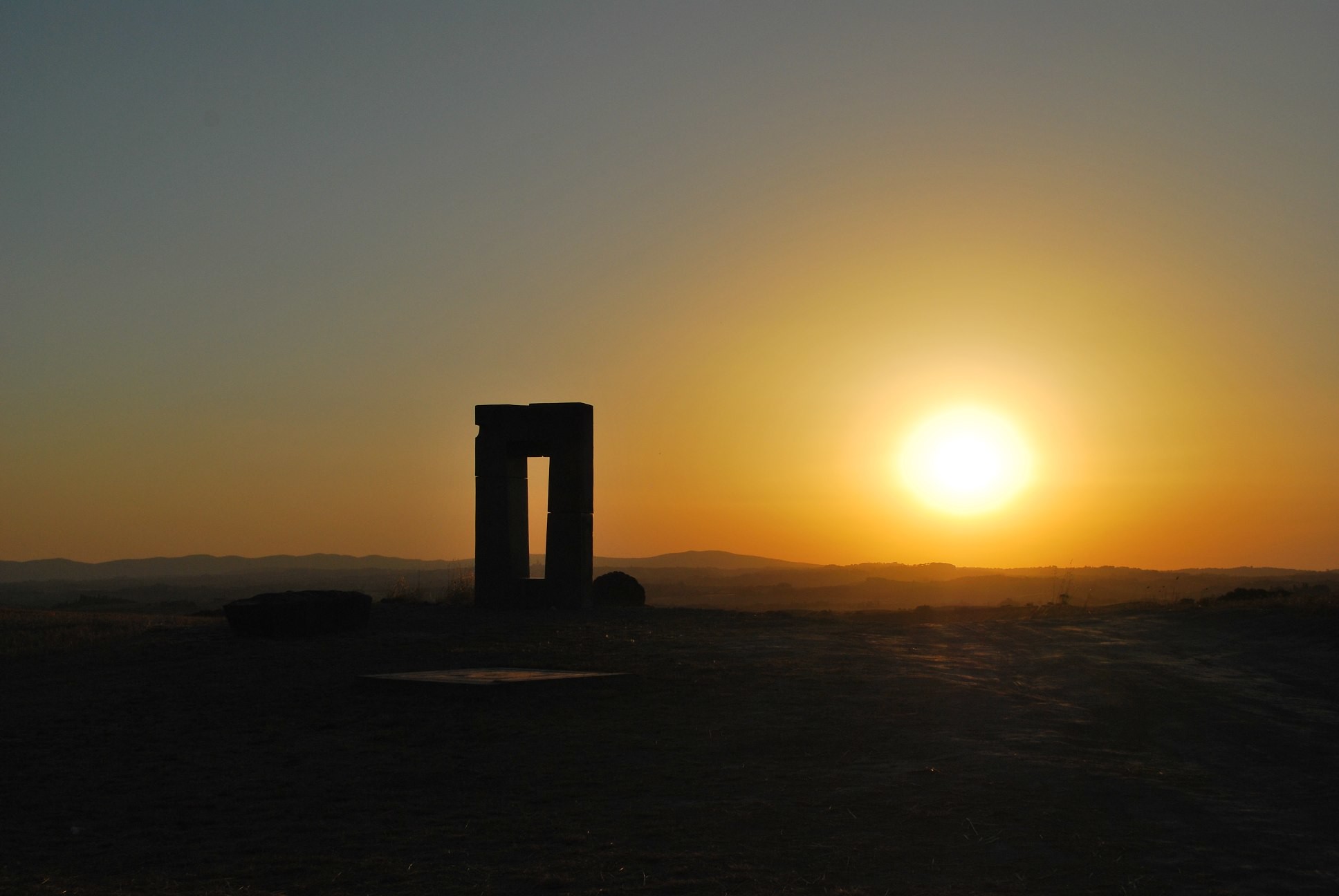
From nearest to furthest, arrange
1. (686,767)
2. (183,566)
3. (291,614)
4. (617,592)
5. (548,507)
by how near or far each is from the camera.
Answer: (686,767), (291,614), (548,507), (617,592), (183,566)

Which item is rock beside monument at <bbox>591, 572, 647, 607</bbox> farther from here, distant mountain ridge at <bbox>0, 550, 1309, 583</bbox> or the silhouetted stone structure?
distant mountain ridge at <bbox>0, 550, 1309, 583</bbox>

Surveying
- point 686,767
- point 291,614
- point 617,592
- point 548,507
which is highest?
point 548,507

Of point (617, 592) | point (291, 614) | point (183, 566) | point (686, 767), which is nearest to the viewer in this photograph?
point (686, 767)

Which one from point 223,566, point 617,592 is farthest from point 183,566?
point 617,592

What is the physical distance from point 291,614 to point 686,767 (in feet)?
25.8

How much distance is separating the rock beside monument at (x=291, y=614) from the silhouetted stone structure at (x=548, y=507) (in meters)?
4.86

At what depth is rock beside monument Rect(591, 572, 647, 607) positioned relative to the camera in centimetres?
2123

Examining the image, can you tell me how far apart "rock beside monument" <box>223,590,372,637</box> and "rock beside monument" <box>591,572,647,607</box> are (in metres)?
6.72

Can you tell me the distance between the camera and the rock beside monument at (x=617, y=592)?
69.7 feet

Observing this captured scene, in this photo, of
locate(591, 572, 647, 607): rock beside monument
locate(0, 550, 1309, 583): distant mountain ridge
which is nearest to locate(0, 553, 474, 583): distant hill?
locate(0, 550, 1309, 583): distant mountain ridge

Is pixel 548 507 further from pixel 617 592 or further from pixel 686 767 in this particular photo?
pixel 686 767

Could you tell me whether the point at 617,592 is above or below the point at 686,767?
above

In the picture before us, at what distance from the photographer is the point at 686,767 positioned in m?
8.06

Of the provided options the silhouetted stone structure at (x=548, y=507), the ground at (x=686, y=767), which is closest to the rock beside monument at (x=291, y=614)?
the ground at (x=686, y=767)
